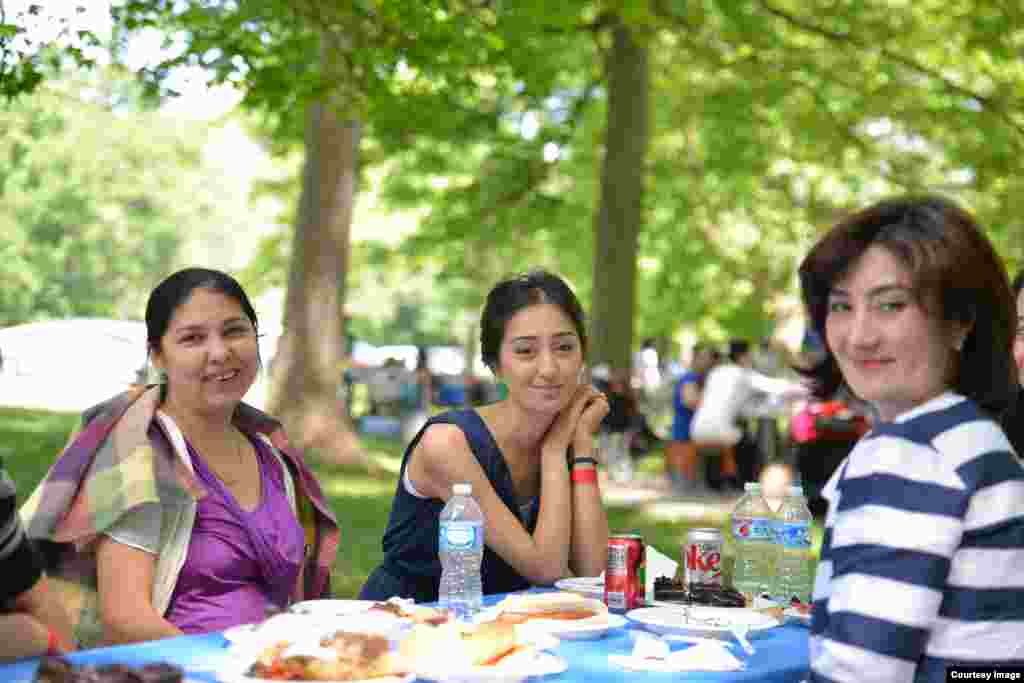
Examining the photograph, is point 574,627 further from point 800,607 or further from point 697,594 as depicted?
point 800,607

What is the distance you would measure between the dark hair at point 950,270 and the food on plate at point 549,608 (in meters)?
1.30

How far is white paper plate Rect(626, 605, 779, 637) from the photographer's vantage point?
3.53m

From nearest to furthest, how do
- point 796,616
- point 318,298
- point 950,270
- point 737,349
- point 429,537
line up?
point 950,270, point 796,616, point 429,537, point 737,349, point 318,298

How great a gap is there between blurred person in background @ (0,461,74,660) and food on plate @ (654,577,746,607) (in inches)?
72.7

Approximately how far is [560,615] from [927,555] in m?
1.48

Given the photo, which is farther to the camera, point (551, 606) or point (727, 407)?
point (727, 407)

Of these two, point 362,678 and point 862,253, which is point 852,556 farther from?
point 362,678

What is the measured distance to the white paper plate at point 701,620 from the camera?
3.53 meters

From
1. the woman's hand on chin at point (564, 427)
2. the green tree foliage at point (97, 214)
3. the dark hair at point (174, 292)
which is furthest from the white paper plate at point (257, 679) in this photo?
the green tree foliage at point (97, 214)

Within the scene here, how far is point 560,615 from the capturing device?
11.8ft

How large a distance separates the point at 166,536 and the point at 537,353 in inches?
59.2

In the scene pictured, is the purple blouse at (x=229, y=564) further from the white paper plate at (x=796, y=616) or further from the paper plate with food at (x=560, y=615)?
the white paper plate at (x=796, y=616)

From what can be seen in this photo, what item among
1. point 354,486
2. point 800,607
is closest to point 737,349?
point 354,486

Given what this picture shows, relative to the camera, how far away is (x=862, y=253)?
264cm
